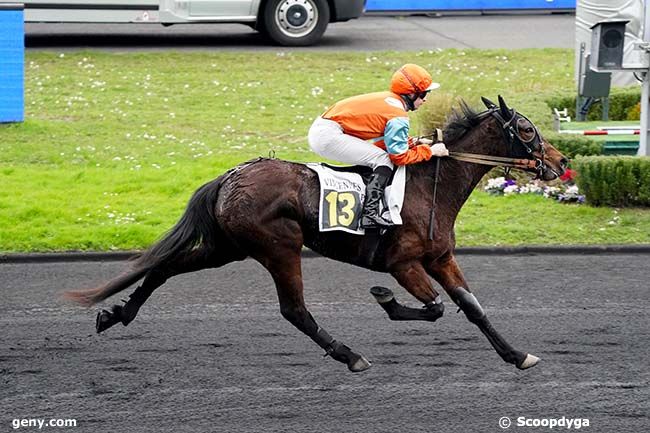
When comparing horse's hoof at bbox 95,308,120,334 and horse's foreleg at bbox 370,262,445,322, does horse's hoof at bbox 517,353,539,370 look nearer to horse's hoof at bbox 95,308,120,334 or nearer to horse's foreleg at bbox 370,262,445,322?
horse's foreleg at bbox 370,262,445,322

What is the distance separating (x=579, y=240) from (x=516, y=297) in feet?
6.82

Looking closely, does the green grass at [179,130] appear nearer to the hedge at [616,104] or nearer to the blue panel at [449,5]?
the hedge at [616,104]

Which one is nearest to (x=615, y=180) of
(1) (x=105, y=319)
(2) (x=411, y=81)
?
(2) (x=411, y=81)

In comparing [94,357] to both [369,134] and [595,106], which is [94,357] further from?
[595,106]

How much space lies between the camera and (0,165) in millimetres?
13297

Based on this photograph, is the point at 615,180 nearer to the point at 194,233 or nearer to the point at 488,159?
the point at 488,159

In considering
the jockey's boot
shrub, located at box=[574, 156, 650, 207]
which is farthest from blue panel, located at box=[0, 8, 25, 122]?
the jockey's boot

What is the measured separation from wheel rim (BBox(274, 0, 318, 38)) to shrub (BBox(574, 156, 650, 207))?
7.07 metres

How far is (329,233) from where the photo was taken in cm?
741

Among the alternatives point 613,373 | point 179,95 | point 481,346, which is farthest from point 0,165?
point 613,373

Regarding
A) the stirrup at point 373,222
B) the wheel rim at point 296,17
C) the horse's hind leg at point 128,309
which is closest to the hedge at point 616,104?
the wheel rim at point 296,17

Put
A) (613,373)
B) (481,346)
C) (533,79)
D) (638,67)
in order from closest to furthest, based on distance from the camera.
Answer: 1. (613,373)
2. (481,346)
3. (638,67)
4. (533,79)

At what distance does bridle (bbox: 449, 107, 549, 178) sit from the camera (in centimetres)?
760

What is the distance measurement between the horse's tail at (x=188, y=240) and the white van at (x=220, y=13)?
10197 millimetres
